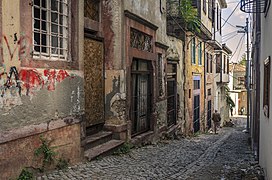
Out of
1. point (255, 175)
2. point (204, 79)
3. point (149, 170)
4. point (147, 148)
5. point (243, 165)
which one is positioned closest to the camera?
point (255, 175)

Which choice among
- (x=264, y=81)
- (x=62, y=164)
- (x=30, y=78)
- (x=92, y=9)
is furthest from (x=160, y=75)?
(x=30, y=78)

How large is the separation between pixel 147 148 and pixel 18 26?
6.09m

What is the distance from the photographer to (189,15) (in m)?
16.5

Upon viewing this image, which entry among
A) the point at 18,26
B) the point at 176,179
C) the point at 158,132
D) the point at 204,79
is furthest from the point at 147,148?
the point at 204,79

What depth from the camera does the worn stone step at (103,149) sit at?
23.6ft

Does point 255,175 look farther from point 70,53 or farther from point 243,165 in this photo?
point 70,53

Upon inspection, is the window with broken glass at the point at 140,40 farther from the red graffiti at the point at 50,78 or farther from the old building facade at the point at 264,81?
the red graffiti at the point at 50,78

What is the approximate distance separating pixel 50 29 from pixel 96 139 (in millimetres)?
3002

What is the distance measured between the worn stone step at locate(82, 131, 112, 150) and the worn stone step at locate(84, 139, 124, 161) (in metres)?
0.09

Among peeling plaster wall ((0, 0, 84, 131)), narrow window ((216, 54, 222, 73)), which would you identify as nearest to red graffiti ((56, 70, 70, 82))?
peeling plaster wall ((0, 0, 84, 131))

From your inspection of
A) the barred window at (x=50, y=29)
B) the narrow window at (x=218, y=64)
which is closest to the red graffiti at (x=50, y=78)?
the barred window at (x=50, y=29)

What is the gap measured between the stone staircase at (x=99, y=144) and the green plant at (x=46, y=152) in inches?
44.4

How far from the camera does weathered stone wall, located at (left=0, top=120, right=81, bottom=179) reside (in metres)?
4.95

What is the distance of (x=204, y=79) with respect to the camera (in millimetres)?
21453
